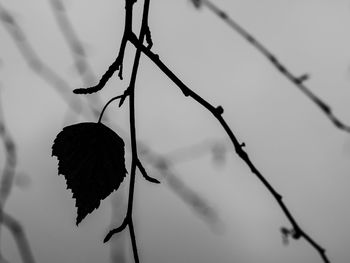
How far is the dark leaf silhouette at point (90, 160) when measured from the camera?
3.01ft

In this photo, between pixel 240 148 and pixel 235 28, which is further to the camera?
pixel 235 28

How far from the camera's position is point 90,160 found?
3.16 feet

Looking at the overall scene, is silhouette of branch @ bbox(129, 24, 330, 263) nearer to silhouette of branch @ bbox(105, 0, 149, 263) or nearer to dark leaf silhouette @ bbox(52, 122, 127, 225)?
silhouette of branch @ bbox(105, 0, 149, 263)

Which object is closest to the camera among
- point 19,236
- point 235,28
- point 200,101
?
point 200,101

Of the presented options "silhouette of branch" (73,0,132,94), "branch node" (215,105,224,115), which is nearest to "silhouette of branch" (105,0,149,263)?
"silhouette of branch" (73,0,132,94)

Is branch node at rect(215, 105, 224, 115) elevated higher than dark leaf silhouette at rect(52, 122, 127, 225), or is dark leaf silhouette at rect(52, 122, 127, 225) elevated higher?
dark leaf silhouette at rect(52, 122, 127, 225)

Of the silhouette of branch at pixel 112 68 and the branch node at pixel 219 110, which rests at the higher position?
the silhouette of branch at pixel 112 68

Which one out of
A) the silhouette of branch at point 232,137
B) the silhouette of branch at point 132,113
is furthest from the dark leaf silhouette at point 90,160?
the silhouette of branch at point 232,137

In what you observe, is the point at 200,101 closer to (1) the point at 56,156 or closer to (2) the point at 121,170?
(2) the point at 121,170

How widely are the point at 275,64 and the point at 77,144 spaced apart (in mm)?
561

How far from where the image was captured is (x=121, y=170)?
37.3 inches

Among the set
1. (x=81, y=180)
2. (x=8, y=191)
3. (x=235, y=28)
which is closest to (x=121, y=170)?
(x=81, y=180)

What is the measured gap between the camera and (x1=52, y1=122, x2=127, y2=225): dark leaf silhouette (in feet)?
3.01

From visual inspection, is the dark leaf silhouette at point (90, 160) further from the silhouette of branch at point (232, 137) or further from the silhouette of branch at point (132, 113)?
the silhouette of branch at point (232, 137)
